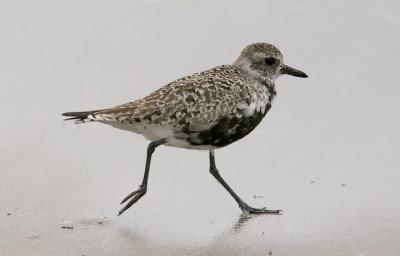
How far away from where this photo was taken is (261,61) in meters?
7.42

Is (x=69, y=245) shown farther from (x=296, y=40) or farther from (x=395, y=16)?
(x=395, y=16)

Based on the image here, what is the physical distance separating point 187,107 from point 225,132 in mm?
353

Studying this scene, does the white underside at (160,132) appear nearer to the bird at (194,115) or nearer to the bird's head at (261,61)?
the bird at (194,115)

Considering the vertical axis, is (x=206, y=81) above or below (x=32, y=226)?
above

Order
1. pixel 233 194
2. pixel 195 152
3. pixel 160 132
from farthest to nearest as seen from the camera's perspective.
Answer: pixel 195 152
pixel 233 194
pixel 160 132

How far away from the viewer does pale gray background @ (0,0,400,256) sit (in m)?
6.57

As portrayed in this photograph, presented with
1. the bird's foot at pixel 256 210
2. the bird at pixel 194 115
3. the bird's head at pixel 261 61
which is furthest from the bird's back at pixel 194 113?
the bird's foot at pixel 256 210

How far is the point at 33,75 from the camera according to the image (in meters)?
9.41

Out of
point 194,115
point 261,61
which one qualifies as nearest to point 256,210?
point 194,115

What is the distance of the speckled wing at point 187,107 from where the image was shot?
683cm

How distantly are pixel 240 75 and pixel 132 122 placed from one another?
1.00 m

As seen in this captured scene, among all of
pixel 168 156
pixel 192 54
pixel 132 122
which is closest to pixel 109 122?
pixel 132 122

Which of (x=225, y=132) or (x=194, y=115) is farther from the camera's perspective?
(x=225, y=132)

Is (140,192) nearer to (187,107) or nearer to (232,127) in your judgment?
(187,107)
